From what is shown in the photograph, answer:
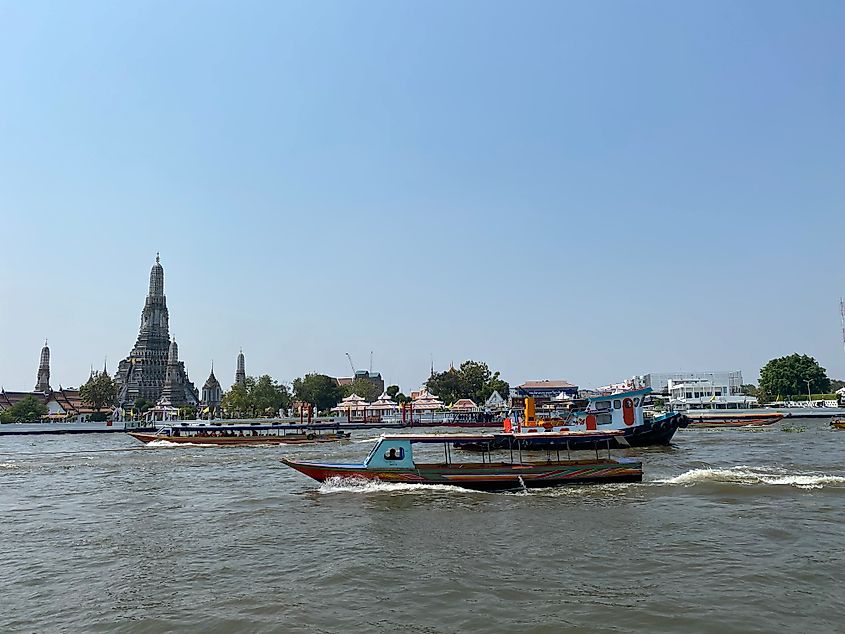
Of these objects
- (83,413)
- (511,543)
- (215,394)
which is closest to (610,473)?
(511,543)

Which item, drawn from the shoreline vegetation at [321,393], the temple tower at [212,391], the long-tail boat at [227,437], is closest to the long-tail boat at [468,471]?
the long-tail boat at [227,437]

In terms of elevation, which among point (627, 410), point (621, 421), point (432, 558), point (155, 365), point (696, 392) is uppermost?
point (155, 365)

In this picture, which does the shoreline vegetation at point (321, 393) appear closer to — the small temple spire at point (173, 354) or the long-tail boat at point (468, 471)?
the small temple spire at point (173, 354)

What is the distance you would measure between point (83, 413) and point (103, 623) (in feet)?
360

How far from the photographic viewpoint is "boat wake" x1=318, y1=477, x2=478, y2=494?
65.6 ft

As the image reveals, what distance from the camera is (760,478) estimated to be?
22031 mm

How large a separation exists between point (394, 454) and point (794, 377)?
333 feet

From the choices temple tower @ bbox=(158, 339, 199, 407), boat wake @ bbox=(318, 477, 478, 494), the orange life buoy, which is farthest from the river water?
temple tower @ bbox=(158, 339, 199, 407)

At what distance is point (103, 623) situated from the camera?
9.42 m

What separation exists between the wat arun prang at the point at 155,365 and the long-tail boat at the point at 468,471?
112 meters

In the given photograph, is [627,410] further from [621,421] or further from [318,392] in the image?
[318,392]

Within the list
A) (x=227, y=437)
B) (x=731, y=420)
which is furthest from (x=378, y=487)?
(x=731, y=420)

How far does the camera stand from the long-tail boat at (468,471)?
20.1 m

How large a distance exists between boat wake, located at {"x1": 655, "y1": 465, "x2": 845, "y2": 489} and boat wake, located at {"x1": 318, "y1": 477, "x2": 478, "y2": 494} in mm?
7424
